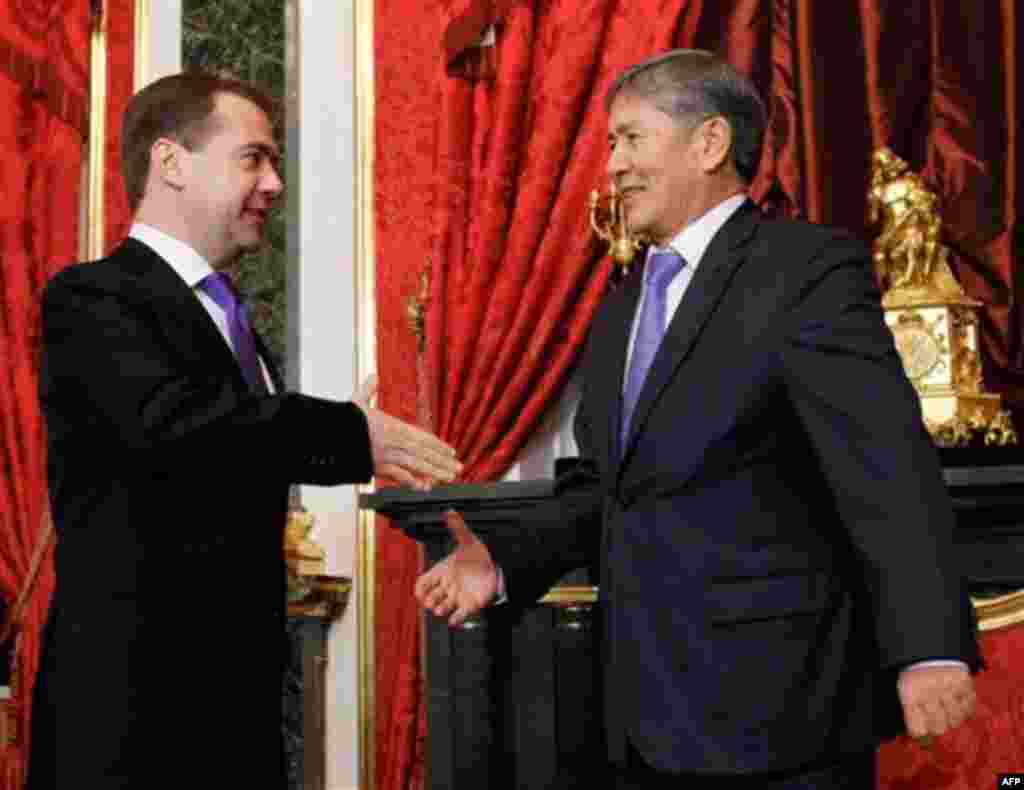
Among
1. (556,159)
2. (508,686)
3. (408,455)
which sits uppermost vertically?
(556,159)

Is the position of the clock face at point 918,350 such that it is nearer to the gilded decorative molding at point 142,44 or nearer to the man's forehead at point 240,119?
the man's forehead at point 240,119

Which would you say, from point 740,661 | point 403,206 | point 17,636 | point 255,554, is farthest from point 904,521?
point 17,636

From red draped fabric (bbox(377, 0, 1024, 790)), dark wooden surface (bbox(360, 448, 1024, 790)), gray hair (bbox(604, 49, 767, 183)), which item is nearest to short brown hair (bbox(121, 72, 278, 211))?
gray hair (bbox(604, 49, 767, 183))

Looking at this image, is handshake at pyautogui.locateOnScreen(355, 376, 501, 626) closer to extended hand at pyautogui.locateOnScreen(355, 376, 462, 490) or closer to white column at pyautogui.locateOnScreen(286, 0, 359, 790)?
extended hand at pyautogui.locateOnScreen(355, 376, 462, 490)

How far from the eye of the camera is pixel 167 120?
94.1 inches

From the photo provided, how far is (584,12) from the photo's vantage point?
4.03m

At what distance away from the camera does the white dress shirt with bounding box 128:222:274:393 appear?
7.48 ft

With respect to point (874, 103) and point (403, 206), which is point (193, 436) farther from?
point (403, 206)

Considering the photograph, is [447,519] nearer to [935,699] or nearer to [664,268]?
[664,268]

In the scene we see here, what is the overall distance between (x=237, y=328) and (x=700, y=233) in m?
0.65

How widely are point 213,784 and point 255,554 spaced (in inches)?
11.5

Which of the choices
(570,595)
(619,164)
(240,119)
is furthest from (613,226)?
(240,119)

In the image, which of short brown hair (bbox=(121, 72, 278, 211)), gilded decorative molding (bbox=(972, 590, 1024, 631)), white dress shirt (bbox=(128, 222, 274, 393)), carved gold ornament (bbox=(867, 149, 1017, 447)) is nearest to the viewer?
white dress shirt (bbox=(128, 222, 274, 393))

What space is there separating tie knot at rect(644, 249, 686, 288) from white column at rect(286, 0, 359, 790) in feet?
7.33
